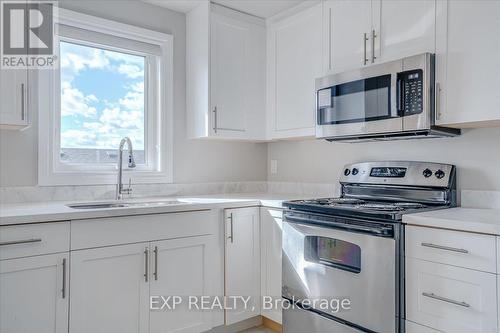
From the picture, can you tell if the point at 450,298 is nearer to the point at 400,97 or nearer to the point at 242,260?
the point at 400,97

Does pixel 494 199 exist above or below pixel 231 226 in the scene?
above

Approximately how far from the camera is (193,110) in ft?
9.12

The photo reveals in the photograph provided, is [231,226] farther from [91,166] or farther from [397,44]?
[397,44]

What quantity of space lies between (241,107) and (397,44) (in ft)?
3.92

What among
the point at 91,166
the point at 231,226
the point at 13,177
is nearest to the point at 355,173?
the point at 231,226

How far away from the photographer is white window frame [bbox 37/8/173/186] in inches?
88.7

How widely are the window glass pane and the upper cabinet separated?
140 centimetres

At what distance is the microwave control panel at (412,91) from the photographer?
6.18 feet

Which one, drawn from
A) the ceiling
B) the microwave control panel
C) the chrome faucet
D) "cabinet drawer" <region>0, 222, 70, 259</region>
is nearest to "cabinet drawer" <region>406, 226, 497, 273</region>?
the microwave control panel

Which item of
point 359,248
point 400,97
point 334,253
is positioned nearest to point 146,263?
Result: point 334,253

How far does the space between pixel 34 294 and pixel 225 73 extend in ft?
5.98

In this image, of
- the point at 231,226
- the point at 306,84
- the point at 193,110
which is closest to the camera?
the point at 231,226

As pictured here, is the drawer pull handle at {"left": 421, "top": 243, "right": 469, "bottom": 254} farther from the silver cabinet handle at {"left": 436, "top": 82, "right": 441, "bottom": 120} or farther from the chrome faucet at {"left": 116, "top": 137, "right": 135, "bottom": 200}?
the chrome faucet at {"left": 116, "top": 137, "right": 135, "bottom": 200}

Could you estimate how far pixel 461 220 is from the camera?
5.01ft
